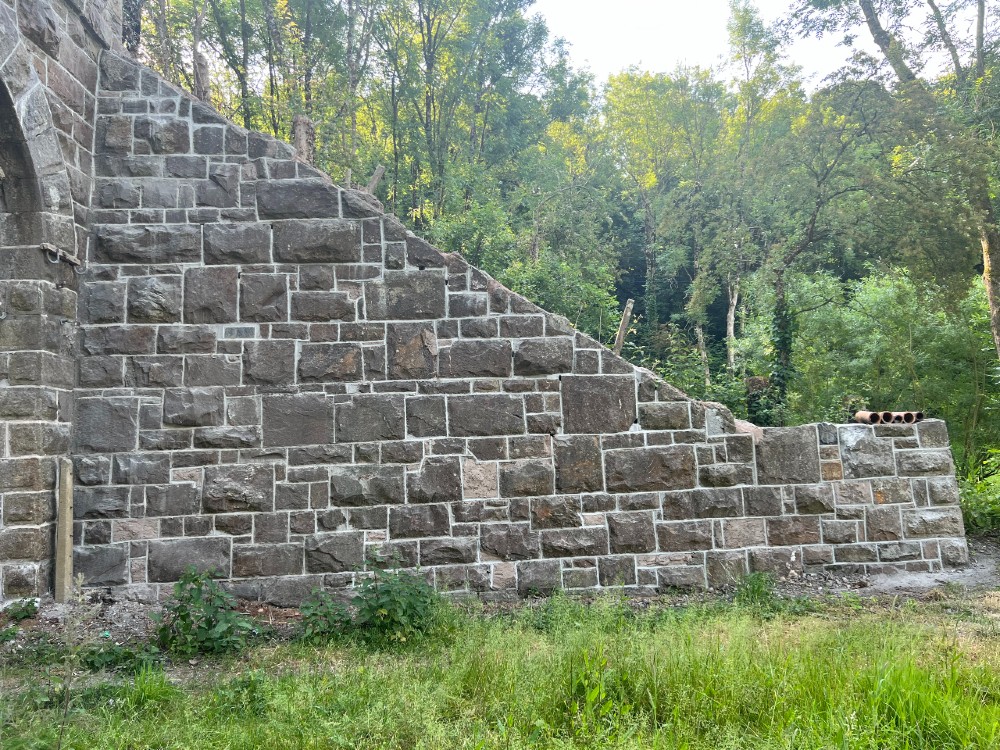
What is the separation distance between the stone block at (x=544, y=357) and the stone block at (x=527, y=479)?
0.85 metres

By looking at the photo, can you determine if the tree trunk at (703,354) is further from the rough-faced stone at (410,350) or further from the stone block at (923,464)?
the rough-faced stone at (410,350)

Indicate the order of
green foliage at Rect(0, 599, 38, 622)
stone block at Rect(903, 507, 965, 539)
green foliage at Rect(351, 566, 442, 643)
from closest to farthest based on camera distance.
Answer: green foliage at Rect(351, 566, 442, 643)
green foliage at Rect(0, 599, 38, 622)
stone block at Rect(903, 507, 965, 539)

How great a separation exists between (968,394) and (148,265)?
11.8 m

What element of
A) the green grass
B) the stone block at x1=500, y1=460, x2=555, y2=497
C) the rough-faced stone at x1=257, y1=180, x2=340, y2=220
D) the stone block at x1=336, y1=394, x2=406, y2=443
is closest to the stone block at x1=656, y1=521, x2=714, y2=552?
the stone block at x1=500, y1=460, x2=555, y2=497

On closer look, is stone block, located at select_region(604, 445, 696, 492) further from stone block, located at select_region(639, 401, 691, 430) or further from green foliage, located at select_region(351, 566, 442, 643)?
green foliage, located at select_region(351, 566, 442, 643)

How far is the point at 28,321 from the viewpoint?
5.73m

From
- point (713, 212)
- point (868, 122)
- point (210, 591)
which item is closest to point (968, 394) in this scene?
point (868, 122)

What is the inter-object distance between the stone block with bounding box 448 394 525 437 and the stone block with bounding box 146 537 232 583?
7.43 ft

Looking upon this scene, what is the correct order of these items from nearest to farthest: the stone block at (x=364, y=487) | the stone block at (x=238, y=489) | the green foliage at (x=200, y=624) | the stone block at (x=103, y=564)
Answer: the green foliage at (x=200, y=624) < the stone block at (x=103, y=564) < the stone block at (x=238, y=489) < the stone block at (x=364, y=487)

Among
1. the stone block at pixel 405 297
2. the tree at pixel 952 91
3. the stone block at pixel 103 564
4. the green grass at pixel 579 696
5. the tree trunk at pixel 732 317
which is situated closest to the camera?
the green grass at pixel 579 696

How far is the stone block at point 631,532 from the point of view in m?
6.40

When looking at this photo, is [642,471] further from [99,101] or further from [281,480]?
[99,101]

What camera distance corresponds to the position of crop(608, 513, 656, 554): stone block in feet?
21.0

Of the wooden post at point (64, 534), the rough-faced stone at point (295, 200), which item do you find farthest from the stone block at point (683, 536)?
the wooden post at point (64, 534)
